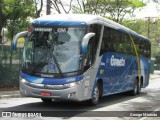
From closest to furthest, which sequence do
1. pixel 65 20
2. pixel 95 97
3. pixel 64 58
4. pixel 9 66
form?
1. pixel 64 58
2. pixel 65 20
3. pixel 95 97
4. pixel 9 66

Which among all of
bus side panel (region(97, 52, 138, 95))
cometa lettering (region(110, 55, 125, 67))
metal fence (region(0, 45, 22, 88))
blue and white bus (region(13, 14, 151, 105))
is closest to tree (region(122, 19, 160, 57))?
metal fence (region(0, 45, 22, 88))

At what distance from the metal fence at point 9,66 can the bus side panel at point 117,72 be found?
6470 mm

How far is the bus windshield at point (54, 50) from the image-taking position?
14086mm

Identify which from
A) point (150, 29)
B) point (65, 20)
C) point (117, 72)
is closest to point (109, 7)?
point (117, 72)

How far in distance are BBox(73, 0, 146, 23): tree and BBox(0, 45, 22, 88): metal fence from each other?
14.8 meters

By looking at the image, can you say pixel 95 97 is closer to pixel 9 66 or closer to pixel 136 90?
pixel 136 90

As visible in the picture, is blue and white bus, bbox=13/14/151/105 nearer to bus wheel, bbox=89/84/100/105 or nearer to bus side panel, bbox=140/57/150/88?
bus wheel, bbox=89/84/100/105

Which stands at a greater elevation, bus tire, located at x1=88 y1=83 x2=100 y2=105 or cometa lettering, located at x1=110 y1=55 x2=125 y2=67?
cometa lettering, located at x1=110 y1=55 x2=125 y2=67

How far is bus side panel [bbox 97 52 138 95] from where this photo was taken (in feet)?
55.9

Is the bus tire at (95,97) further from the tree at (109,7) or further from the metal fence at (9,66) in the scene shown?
the tree at (109,7)

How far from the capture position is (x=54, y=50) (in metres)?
14.2

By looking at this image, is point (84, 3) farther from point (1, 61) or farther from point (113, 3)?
point (1, 61)

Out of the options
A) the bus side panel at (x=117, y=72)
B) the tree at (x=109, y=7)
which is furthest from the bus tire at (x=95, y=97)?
the tree at (x=109, y=7)

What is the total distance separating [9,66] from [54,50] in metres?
9.19
